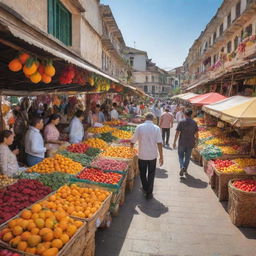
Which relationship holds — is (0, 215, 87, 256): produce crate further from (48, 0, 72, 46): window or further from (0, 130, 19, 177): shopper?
(48, 0, 72, 46): window

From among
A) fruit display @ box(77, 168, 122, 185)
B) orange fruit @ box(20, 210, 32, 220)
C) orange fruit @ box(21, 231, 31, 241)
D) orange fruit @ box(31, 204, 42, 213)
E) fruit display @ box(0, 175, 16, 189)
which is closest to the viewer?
orange fruit @ box(21, 231, 31, 241)

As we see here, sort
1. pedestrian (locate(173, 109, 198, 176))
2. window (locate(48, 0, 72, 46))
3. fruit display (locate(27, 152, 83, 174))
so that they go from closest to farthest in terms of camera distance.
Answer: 1. fruit display (locate(27, 152, 83, 174))
2. pedestrian (locate(173, 109, 198, 176))
3. window (locate(48, 0, 72, 46))

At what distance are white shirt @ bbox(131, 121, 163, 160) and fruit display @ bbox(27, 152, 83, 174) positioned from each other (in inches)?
58.9

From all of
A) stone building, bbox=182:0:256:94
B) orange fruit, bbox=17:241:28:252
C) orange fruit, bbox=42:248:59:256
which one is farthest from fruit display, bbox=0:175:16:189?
stone building, bbox=182:0:256:94

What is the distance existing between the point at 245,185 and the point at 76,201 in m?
3.24

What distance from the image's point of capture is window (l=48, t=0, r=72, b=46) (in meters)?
8.57

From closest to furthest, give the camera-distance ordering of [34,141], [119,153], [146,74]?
[34,141], [119,153], [146,74]

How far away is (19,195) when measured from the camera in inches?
139

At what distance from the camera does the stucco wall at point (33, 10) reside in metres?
6.37

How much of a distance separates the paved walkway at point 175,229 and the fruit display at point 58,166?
4.42 feet

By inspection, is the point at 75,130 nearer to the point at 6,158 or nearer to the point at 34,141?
the point at 34,141

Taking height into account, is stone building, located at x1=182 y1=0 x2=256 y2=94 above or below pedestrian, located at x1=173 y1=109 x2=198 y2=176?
above

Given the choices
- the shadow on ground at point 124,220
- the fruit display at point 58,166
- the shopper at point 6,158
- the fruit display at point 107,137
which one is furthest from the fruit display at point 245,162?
the shopper at point 6,158

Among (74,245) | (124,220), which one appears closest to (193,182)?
(124,220)
